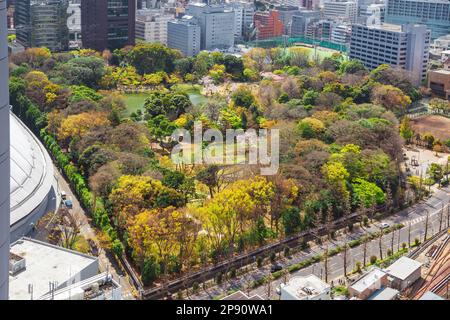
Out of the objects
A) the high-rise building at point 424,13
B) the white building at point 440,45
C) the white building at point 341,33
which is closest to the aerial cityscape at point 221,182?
the white building at point 440,45

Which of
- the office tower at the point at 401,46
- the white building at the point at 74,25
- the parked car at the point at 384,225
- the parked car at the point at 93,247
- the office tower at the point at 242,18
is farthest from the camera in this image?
the office tower at the point at 242,18

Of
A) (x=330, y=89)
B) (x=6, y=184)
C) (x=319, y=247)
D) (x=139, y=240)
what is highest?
(x=6, y=184)

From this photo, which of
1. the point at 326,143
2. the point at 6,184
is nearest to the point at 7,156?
the point at 6,184

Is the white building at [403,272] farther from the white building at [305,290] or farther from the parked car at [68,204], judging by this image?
the parked car at [68,204]

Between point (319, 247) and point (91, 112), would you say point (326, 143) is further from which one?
point (91, 112)

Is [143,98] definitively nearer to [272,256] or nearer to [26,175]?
[26,175]
